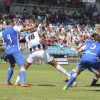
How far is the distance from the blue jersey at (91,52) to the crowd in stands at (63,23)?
880 inches

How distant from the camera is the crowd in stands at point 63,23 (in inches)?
1463

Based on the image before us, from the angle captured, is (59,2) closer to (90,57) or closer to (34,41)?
(34,41)

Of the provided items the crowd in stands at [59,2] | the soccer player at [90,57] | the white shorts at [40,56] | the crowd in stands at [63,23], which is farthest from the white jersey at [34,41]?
the crowd in stands at [59,2]

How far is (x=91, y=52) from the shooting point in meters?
12.6

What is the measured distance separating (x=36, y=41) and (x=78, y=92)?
9.74 feet

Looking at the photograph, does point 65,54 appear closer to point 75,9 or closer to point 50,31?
point 50,31

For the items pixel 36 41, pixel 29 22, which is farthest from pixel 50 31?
pixel 36 41

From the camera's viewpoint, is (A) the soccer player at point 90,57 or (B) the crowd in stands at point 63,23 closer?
(A) the soccer player at point 90,57

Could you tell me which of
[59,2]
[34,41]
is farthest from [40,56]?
[59,2]

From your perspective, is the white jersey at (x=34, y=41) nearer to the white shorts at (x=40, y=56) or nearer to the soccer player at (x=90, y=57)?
the white shorts at (x=40, y=56)

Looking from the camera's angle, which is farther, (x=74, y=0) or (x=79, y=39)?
(x=74, y=0)

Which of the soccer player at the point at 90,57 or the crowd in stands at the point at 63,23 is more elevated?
the soccer player at the point at 90,57

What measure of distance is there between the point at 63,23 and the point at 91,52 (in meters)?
30.6

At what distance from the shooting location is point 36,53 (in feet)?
47.5
